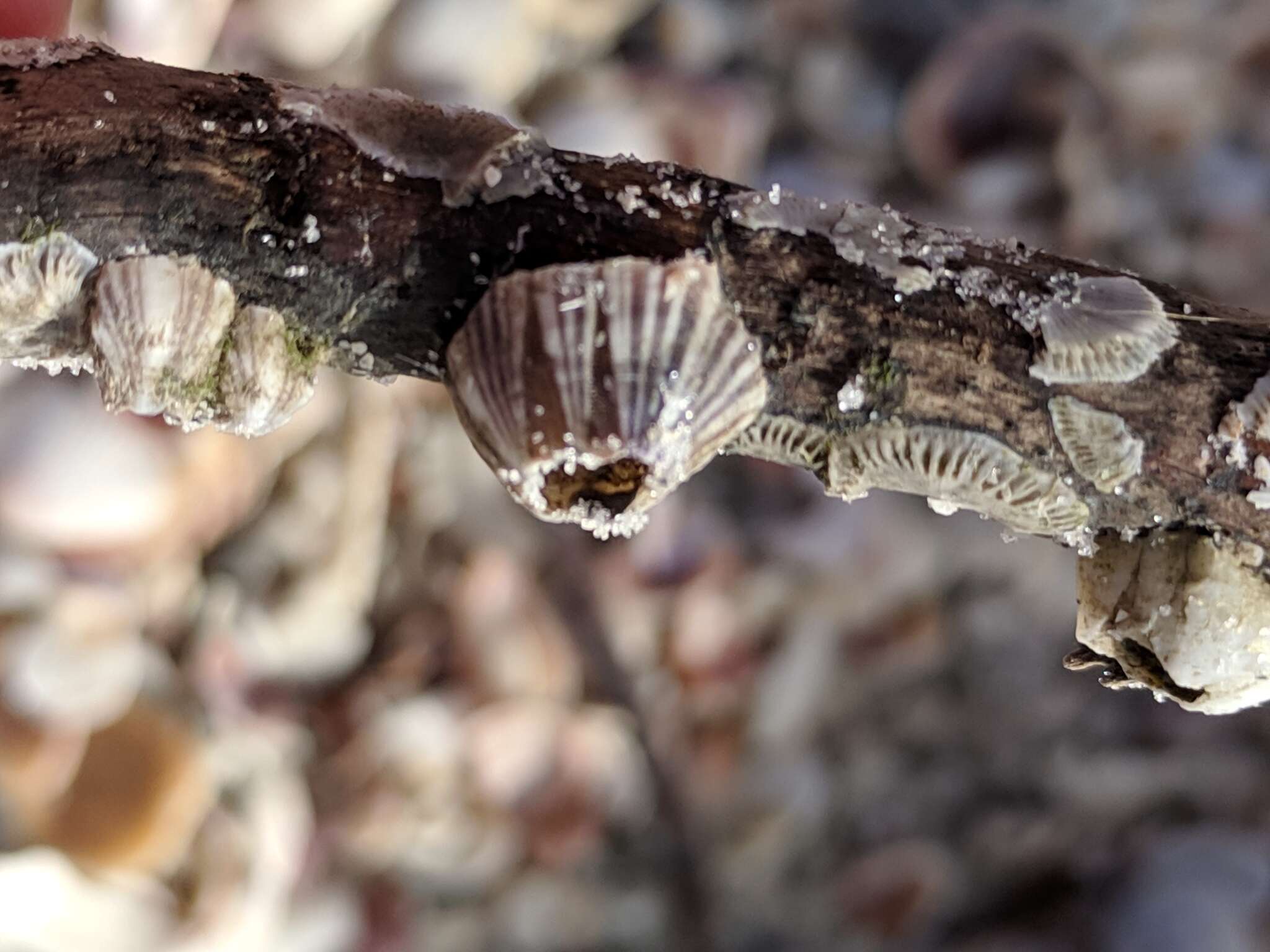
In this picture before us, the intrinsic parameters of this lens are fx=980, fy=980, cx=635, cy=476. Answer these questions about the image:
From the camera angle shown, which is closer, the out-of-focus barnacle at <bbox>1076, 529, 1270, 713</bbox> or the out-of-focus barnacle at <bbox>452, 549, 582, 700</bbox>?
the out-of-focus barnacle at <bbox>1076, 529, 1270, 713</bbox>

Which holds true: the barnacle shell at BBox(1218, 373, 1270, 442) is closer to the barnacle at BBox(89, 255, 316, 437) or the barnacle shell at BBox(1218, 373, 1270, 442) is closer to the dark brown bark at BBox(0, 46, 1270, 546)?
the dark brown bark at BBox(0, 46, 1270, 546)

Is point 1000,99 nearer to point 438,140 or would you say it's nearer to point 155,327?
point 438,140

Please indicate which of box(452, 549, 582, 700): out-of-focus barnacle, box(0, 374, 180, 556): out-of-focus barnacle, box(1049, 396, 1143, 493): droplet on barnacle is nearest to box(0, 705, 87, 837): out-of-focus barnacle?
box(0, 374, 180, 556): out-of-focus barnacle

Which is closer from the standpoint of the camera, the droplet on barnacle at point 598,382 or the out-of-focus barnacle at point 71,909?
the droplet on barnacle at point 598,382

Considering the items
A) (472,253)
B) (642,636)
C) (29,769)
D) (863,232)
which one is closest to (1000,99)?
Result: (642,636)

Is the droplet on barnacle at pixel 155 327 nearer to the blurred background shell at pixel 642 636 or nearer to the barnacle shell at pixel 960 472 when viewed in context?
the barnacle shell at pixel 960 472

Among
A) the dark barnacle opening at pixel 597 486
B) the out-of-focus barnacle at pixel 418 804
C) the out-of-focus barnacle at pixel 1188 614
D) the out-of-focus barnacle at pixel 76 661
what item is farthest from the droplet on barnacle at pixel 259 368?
the out-of-focus barnacle at pixel 418 804
